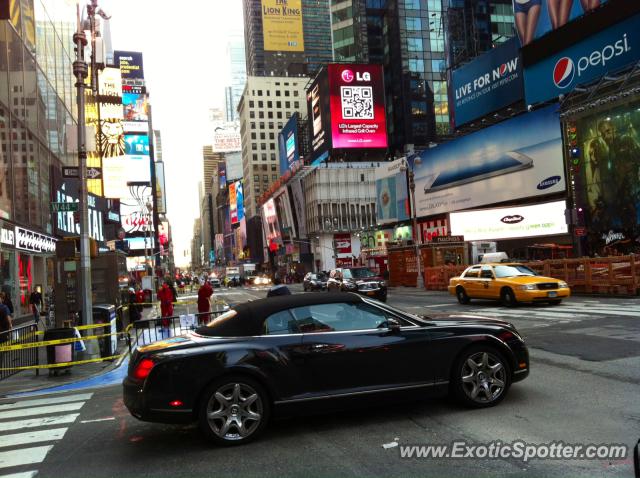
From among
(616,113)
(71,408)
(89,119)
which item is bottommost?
(71,408)

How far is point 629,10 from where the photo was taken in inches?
1414

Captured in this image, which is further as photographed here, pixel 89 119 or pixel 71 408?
pixel 89 119

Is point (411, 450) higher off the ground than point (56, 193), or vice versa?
point (56, 193)

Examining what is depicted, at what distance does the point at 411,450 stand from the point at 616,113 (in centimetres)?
3212

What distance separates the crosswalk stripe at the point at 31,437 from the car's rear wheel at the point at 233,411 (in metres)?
2.17

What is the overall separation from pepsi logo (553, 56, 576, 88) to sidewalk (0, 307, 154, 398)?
41790mm

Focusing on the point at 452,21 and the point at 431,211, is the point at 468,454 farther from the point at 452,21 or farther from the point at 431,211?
the point at 452,21

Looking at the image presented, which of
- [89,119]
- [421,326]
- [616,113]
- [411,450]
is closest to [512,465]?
[411,450]

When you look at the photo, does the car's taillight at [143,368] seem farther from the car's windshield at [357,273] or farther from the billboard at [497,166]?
the billboard at [497,166]

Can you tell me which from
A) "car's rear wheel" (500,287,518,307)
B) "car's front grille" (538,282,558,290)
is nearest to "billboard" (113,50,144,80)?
"car's rear wheel" (500,287,518,307)

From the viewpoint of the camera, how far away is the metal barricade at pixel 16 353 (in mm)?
11109

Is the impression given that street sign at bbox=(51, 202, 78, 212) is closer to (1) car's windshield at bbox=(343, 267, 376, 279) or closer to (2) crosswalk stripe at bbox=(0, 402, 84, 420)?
(2) crosswalk stripe at bbox=(0, 402, 84, 420)

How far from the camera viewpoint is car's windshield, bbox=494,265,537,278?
57.6 feet

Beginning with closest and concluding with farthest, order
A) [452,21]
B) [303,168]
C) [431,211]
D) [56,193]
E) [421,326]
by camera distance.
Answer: [421,326]
[56,193]
[431,211]
[452,21]
[303,168]
